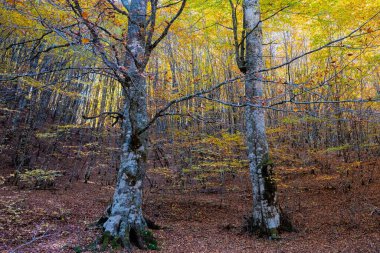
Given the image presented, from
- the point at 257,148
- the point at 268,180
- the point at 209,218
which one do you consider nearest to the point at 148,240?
the point at 268,180

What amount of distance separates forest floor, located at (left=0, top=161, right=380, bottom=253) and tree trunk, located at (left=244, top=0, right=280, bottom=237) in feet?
1.40

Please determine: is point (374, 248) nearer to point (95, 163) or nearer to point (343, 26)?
point (343, 26)

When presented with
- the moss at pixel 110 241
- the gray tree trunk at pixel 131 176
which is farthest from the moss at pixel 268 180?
the moss at pixel 110 241

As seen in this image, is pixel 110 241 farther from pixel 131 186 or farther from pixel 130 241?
pixel 131 186

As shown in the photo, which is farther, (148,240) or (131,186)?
(148,240)

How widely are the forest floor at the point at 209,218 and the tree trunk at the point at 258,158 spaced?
0.43 meters

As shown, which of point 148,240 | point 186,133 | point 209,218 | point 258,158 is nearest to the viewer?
point 148,240

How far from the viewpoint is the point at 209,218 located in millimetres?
7730

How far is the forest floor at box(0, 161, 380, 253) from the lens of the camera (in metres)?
Result: 4.83

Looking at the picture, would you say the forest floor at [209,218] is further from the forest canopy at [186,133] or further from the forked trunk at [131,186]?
the forked trunk at [131,186]

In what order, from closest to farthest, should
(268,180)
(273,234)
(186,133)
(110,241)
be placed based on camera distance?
(110,241), (273,234), (268,180), (186,133)

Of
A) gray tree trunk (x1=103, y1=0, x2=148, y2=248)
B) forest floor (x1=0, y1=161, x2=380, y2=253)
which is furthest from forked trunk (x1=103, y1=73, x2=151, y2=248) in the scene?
forest floor (x1=0, y1=161, x2=380, y2=253)

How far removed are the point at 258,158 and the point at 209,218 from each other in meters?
2.93

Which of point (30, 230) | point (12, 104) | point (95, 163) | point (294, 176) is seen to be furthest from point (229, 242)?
point (12, 104)
